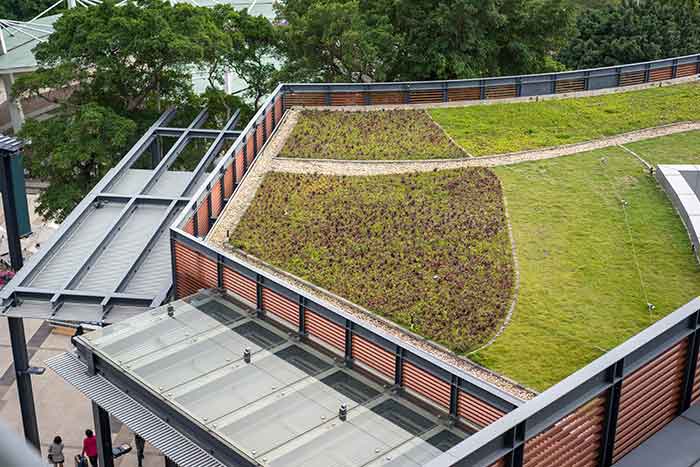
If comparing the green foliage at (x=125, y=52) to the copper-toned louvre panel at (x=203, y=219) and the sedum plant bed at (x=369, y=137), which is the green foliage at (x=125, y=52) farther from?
the copper-toned louvre panel at (x=203, y=219)

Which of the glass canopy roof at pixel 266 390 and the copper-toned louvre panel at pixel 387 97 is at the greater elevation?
the copper-toned louvre panel at pixel 387 97

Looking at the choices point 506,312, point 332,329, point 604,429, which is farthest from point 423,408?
point 604,429

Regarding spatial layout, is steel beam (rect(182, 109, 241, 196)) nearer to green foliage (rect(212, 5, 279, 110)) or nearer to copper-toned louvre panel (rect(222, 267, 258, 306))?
copper-toned louvre panel (rect(222, 267, 258, 306))

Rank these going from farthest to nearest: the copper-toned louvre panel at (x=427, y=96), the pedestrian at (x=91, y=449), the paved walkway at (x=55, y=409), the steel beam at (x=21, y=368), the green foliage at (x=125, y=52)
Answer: the green foliage at (x=125, y=52), the copper-toned louvre panel at (x=427, y=96), the paved walkway at (x=55, y=409), the steel beam at (x=21, y=368), the pedestrian at (x=91, y=449)

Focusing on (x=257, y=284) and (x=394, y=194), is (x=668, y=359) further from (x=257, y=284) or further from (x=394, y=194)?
(x=394, y=194)

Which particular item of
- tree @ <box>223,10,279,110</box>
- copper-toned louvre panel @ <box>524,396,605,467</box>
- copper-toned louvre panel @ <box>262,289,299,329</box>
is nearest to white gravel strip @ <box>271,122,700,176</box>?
copper-toned louvre panel @ <box>262,289,299,329</box>

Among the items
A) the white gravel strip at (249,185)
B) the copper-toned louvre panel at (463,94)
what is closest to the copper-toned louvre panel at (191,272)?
the white gravel strip at (249,185)

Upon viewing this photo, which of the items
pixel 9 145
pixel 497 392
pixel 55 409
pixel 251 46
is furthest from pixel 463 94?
pixel 497 392

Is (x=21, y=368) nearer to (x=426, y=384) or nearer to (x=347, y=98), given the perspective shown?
(x=426, y=384)
